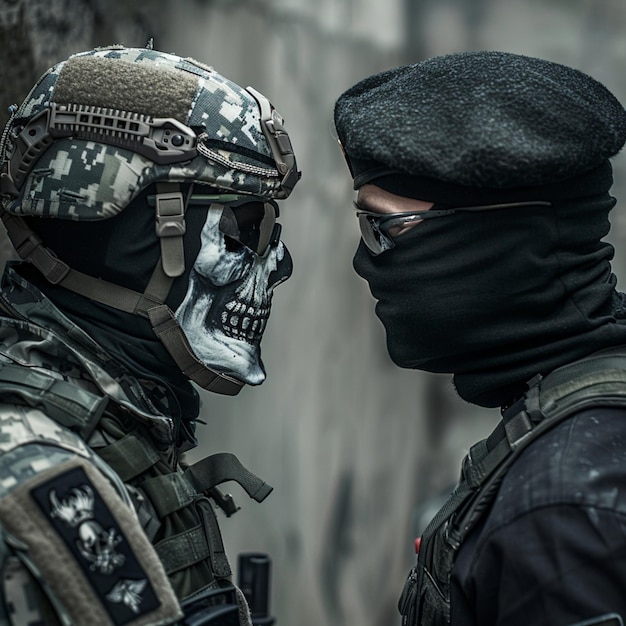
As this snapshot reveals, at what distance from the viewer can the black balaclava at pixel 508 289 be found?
1.99m

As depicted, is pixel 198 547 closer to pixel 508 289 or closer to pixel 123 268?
pixel 123 268

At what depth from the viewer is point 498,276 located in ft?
6.59

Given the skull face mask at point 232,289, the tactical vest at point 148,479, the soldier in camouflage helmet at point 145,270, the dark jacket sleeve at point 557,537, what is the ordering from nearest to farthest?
the dark jacket sleeve at point 557,537 < the tactical vest at point 148,479 < the soldier in camouflage helmet at point 145,270 < the skull face mask at point 232,289

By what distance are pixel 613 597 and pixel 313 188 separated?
Result: 3.67 meters

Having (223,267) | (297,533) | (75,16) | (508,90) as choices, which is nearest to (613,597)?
(508,90)

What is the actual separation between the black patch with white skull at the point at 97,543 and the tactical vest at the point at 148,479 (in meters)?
0.14

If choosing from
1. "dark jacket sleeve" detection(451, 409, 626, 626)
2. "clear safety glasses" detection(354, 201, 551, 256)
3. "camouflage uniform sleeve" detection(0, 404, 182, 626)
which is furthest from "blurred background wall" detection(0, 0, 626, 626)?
"dark jacket sleeve" detection(451, 409, 626, 626)

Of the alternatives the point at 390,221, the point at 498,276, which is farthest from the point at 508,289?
the point at 390,221

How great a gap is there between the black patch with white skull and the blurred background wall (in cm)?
285

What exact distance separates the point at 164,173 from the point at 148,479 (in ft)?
2.45

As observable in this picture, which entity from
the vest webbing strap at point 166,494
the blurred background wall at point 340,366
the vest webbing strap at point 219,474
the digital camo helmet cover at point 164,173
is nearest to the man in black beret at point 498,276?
the digital camo helmet cover at point 164,173

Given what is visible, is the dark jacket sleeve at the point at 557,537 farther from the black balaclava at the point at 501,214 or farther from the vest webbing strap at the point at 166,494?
the vest webbing strap at the point at 166,494

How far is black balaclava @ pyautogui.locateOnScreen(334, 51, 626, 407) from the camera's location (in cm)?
195

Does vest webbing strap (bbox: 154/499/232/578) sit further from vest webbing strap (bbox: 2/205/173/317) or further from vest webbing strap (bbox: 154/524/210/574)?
vest webbing strap (bbox: 2/205/173/317)
